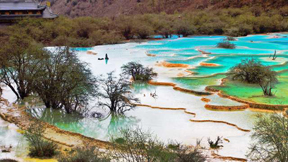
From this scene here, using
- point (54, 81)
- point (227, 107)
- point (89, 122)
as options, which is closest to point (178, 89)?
point (227, 107)

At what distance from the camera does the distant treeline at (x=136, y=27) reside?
29781 millimetres

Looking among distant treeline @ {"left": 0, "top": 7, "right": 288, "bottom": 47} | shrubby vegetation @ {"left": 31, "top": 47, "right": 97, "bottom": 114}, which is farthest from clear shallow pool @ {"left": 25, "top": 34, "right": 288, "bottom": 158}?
distant treeline @ {"left": 0, "top": 7, "right": 288, "bottom": 47}

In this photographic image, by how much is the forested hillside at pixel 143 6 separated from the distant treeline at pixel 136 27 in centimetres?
343

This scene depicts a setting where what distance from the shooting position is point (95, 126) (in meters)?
10.5

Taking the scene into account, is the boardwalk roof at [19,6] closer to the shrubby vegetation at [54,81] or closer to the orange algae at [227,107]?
the shrubby vegetation at [54,81]

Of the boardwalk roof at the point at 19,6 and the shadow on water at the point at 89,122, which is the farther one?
the boardwalk roof at the point at 19,6

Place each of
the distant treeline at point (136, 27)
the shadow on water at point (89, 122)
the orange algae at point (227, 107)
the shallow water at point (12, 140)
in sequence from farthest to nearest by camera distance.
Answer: the distant treeline at point (136, 27) < the orange algae at point (227, 107) < the shadow on water at point (89, 122) < the shallow water at point (12, 140)

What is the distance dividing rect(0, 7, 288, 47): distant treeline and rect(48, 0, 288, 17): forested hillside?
135 inches

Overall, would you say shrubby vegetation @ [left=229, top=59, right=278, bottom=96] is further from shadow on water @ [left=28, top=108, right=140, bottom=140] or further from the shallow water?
the shallow water

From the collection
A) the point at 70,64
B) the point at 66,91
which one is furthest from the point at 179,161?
the point at 70,64

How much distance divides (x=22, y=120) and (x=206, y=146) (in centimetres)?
603

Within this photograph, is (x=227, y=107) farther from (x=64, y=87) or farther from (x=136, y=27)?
(x=136, y=27)

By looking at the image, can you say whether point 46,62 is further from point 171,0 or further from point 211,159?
point 171,0

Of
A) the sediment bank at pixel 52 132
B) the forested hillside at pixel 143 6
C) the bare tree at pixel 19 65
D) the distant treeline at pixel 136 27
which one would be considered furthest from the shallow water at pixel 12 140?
the forested hillside at pixel 143 6
